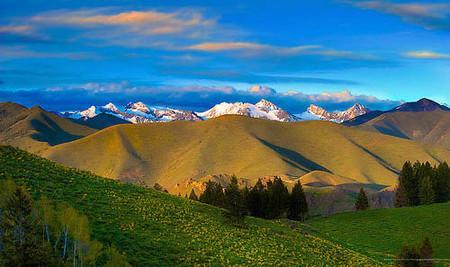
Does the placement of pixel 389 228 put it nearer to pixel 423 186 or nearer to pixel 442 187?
pixel 423 186

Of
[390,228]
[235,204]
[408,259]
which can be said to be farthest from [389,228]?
[235,204]

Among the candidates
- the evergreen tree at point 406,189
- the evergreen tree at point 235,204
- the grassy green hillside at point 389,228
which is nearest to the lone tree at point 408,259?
the grassy green hillside at point 389,228

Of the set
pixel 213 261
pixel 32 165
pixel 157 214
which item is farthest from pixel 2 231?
pixel 32 165

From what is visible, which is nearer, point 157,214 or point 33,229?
point 33,229

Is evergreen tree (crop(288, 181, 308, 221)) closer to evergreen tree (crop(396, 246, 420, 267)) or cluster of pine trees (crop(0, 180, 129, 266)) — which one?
evergreen tree (crop(396, 246, 420, 267))

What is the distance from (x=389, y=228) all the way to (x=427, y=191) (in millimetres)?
33174

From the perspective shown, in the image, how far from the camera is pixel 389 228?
102m

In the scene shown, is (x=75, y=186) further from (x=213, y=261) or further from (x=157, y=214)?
(x=213, y=261)

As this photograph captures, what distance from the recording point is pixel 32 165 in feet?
224

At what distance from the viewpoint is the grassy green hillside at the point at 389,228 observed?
289ft

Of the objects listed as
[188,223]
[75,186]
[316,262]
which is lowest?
[316,262]

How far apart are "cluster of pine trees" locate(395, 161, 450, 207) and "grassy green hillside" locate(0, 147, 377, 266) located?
209 feet

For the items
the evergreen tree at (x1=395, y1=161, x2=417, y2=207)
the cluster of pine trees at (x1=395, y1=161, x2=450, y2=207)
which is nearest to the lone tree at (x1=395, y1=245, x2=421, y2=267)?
the cluster of pine trees at (x1=395, y1=161, x2=450, y2=207)

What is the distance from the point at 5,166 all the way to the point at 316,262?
36.1 m
